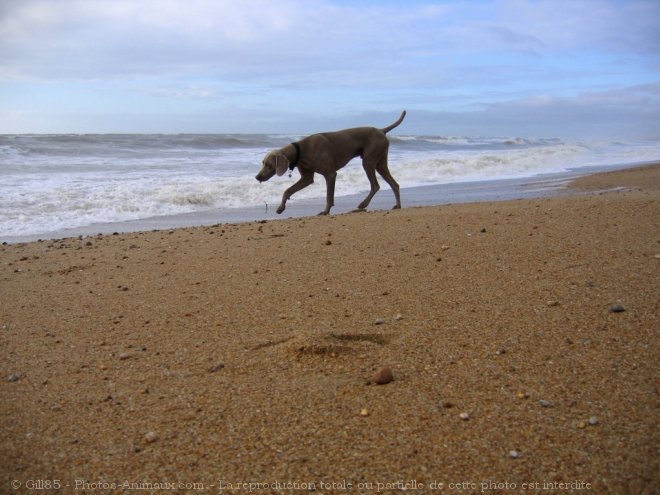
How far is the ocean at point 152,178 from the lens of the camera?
10242mm

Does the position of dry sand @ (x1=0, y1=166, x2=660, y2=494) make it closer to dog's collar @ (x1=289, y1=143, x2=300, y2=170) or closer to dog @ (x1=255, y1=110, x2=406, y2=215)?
dog @ (x1=255, y1=110, x2=406, y2=215)

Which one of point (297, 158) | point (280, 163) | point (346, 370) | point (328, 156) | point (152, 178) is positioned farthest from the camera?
point (152, 178)

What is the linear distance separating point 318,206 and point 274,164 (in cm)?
226

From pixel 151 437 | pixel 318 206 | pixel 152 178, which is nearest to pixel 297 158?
pixel 318 206

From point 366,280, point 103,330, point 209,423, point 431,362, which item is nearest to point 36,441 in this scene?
point 209,423

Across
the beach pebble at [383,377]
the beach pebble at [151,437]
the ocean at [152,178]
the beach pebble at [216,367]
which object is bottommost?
the beach pebble at [151,437]

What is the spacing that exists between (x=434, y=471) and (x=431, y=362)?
33.9 inches

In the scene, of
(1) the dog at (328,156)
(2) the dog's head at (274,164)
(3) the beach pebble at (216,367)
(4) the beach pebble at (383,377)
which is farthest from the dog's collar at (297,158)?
(4) the beach pebble at (383,377)

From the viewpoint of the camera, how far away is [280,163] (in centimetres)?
895

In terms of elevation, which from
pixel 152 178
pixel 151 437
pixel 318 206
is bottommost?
pixel 151 437

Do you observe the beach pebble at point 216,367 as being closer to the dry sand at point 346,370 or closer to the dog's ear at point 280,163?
the dry sand at point 346,370

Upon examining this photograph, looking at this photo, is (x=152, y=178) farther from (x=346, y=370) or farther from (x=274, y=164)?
(x=346, y=370)

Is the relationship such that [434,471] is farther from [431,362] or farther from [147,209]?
[147,209]

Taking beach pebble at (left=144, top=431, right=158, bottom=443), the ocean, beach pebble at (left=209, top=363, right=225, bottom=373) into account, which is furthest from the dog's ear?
beach pebble at (left=144, top=431, right=158, bottom=443)
